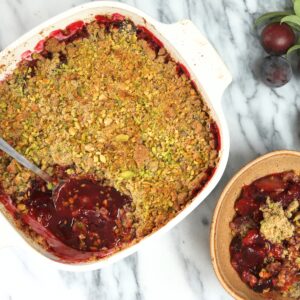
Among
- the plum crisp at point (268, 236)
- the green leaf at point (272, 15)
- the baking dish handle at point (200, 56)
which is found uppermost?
the baking dish handle at point (200, 56)

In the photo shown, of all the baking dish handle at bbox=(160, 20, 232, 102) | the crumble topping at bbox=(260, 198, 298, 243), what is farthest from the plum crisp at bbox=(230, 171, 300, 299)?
the baking dish handle at bbox=(160, 20, 232, 102)

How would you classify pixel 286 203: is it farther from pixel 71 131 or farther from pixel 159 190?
pixel 71 131

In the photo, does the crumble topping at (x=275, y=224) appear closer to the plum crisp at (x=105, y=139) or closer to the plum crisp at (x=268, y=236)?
the plum crisp at (x=268, y=236)

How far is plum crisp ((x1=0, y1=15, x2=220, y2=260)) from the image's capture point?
1.35 metres

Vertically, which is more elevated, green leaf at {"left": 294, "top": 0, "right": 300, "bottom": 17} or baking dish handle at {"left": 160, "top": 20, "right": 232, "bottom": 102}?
baking dish handle at {"left": 160, "top": 20, "right": 232, "bottom": 102}

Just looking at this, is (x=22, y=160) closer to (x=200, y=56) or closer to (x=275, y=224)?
(x=200, y=56)

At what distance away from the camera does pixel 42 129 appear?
1.36 m

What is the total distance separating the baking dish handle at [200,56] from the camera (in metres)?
1.30

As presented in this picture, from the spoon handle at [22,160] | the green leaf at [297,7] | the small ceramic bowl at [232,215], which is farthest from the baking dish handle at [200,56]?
the spoon handle at [22,160]

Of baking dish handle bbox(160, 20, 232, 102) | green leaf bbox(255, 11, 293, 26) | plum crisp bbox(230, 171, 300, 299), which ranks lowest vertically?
plum crisp bbox(230, 171, 300, 299)

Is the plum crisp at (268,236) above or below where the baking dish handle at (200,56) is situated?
below

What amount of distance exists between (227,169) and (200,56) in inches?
13.2

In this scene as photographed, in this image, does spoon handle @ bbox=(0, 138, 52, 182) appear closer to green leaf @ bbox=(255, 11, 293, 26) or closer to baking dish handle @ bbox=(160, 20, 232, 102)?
baking dish handle @ bbox=(160, 20, 232, 102)

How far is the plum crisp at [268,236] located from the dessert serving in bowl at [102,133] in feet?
0.44
